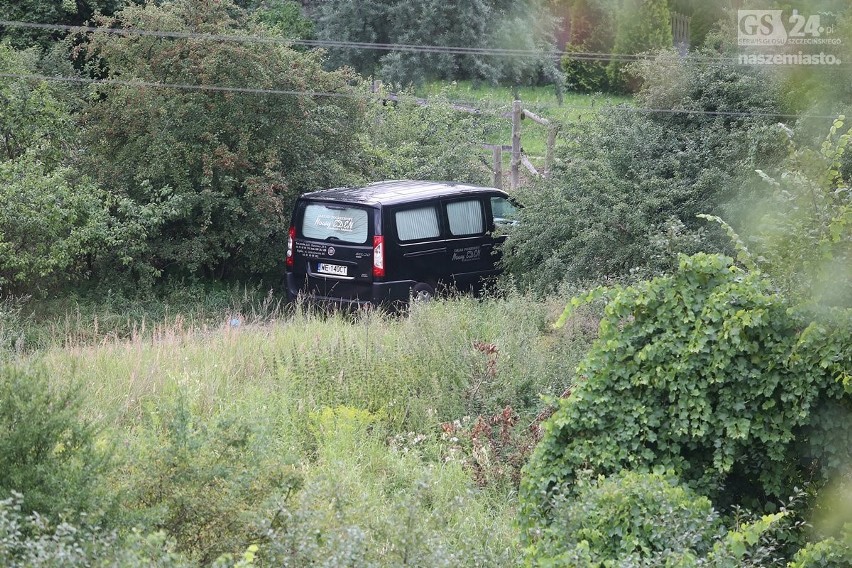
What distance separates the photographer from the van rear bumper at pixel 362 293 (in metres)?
13.2

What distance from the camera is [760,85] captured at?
593 inches

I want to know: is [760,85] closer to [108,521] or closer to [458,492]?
[458,492]

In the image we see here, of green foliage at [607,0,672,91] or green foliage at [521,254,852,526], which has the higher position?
green foliage at [607,0,672,91]

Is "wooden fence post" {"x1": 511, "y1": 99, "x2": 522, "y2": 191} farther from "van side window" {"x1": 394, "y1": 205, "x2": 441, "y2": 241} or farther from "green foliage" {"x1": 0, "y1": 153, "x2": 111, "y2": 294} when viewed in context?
"green foliage" {"x1": 0, "y1": 153, "x2": 111, "y2": 294}

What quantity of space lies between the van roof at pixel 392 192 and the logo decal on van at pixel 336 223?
9.7 inches

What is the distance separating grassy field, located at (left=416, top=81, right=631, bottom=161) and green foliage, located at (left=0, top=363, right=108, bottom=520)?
60.7ft

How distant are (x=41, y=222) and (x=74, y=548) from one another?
1097 cm

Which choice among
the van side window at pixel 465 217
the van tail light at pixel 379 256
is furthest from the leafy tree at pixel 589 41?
the van tail light at pixel 379 256

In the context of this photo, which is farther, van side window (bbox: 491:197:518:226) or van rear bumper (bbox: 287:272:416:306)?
van side window (bbox: 491:197:518:226)

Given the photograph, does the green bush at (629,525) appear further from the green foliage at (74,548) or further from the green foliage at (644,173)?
the green foliage at (644,173)

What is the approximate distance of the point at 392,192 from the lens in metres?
13.7

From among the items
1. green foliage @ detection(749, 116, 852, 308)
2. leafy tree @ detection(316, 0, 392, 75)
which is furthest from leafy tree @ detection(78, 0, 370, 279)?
leafy tree @ detection(316, 0, 392, 75)

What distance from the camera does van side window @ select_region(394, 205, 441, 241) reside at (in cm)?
1339

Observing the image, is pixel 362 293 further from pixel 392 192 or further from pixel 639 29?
pixel 639 29
